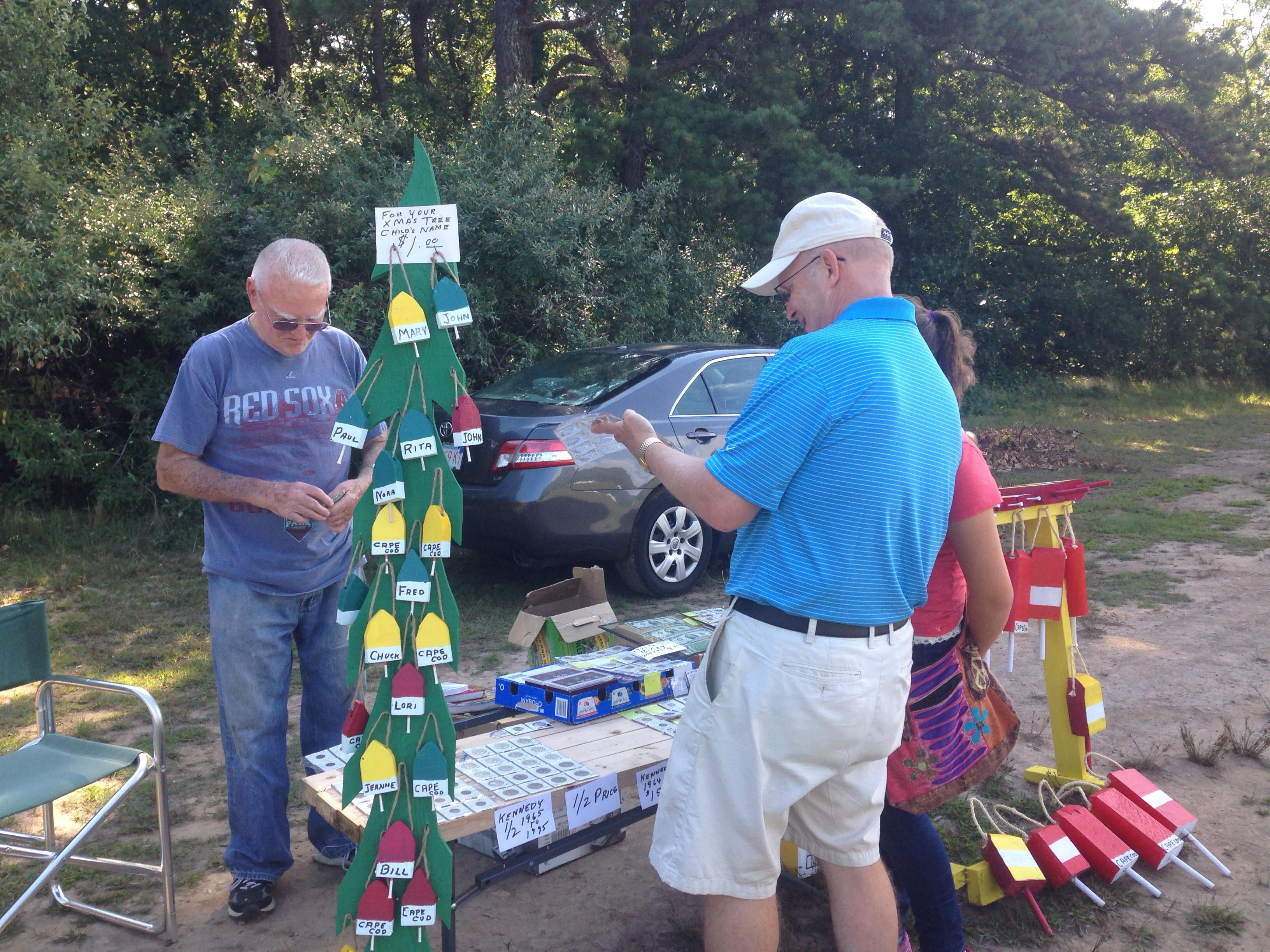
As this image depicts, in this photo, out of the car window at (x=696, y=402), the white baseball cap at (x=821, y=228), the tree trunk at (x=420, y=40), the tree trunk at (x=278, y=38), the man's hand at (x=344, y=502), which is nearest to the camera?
the white baseball cap at (x=821, y=228)

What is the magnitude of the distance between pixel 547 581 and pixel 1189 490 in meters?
6.95

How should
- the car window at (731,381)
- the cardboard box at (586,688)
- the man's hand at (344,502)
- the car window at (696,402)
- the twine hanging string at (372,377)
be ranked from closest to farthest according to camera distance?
the twine hanging string at (372,377), the man's hand at (344,502), the cardboard box at (586,688), the car window at (696,402), the car window at (731,381)

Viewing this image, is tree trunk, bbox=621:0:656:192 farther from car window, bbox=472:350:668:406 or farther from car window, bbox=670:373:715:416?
car window, bbox=670:373:715:416

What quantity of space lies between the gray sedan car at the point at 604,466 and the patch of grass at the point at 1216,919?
10.6 feet

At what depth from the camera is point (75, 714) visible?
4.53 metres

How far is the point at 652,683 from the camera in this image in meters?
3.10

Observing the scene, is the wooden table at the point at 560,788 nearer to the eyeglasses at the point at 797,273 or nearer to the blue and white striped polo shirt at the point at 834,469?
the blue and white striped polo shirt at the point at 834,469

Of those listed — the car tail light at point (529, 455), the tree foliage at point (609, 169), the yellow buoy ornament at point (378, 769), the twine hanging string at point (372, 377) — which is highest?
the tree foliage at point (609, 169)

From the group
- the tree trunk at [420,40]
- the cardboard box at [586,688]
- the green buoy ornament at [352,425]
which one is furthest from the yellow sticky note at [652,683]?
the tree trunk at [420,40]

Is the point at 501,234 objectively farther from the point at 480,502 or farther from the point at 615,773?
the point at 615,773

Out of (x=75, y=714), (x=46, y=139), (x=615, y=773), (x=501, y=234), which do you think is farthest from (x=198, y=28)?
(x=615, y=773)

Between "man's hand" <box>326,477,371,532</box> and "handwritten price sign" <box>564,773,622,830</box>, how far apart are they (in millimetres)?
997

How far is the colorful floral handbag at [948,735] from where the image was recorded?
7.89ft

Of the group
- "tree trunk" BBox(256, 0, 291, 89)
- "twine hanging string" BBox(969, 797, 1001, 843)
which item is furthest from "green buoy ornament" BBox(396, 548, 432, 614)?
"tree trunk" BBox(256, 0, 291, 89)
